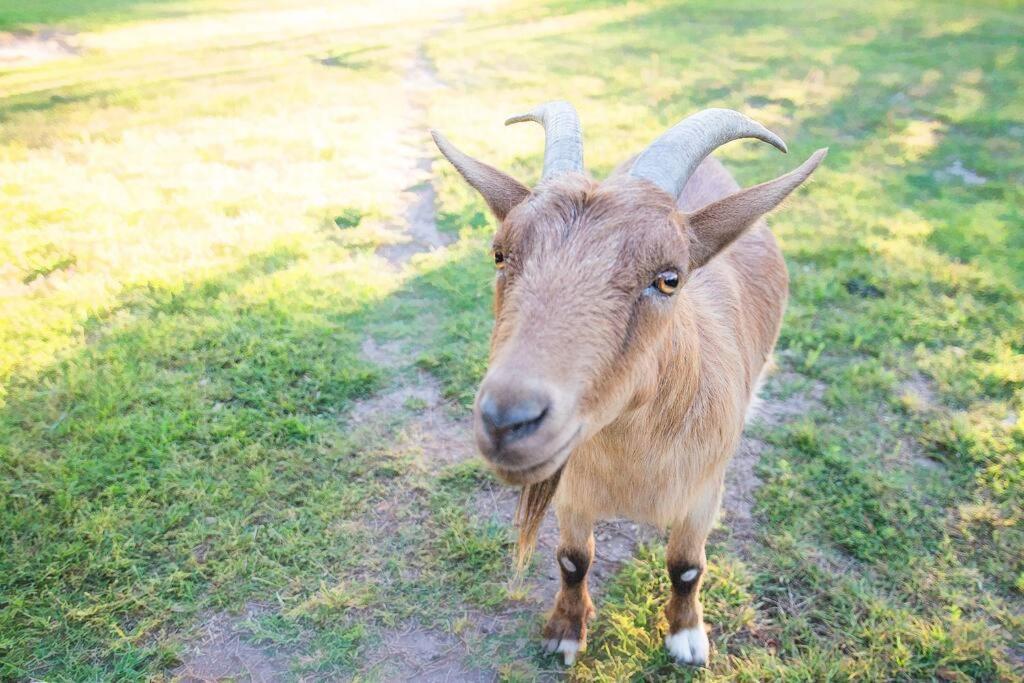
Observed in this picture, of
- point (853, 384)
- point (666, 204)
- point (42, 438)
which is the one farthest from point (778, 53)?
point (42, 438)

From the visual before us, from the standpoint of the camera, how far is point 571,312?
1723mm

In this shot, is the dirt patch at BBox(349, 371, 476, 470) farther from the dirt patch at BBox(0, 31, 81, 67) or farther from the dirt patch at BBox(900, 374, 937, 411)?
the dirt patch at BBox(0, 31, 81, 67)

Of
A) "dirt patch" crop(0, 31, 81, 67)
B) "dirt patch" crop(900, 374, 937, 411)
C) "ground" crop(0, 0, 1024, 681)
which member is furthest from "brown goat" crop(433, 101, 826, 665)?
"dirt patch" crop(0, 31, 81, 67)

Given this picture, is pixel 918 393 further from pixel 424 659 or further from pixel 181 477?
pixel 181 477

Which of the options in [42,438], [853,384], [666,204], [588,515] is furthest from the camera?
[853,384]

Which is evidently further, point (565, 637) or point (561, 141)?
point (565, 637)

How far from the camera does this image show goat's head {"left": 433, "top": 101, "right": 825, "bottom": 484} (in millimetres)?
1558

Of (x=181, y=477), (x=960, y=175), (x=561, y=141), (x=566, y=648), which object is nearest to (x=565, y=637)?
(x=566, y=648)

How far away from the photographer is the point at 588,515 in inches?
99.7

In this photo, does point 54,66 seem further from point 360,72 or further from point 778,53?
point 778,53

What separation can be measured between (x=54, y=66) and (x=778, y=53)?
12.7 metres

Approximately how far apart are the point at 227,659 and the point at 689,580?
1.95 meters

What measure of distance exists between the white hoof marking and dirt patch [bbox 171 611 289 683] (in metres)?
1.09

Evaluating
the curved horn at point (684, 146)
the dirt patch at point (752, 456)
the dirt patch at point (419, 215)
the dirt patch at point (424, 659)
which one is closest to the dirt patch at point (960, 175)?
the dirt patch at point (752, 456)
